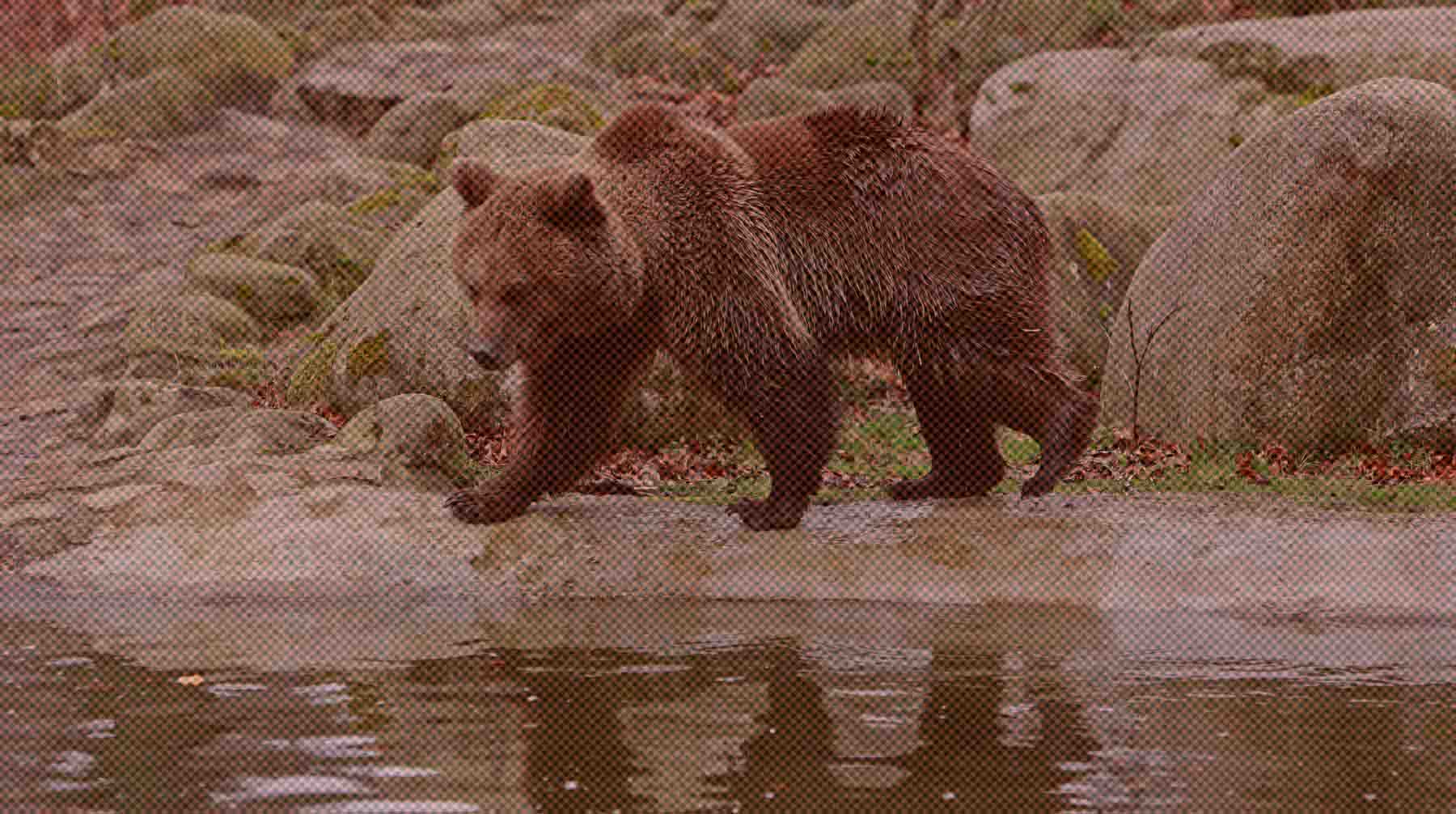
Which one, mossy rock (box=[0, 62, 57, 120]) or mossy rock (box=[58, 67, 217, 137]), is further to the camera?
mossy rock (box=[0, 62, 57, 120])

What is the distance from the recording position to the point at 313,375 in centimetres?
1325

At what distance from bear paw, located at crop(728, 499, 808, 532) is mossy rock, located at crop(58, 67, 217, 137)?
14.5 meters

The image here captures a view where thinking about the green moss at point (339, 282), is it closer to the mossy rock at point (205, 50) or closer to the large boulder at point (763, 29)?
the mossy rock at point (205, 50)

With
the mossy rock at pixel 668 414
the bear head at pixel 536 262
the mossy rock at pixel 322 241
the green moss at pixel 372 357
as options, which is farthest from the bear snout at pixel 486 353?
the mossy rock at pixel 322 241

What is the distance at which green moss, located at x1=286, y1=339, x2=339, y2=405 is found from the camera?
43.3ft

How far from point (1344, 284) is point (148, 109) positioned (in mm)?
14864

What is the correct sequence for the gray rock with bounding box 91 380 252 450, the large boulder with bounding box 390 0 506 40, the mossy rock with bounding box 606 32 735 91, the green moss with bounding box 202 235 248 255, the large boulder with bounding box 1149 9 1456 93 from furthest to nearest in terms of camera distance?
1. the large boulder with bounding box 390 0 506 40
2. the mossy rock with bounding box 606 32 735 91
3. the large boulder with bounding box 1149 9 1456 93
4. the green moss with bounding box 202 235 248 255
5. the gray rock with bounding box 91 380 252 450

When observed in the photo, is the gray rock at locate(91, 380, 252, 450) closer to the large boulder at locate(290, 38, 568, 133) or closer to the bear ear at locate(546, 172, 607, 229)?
the bear ear at locate(546, 172, 607, 229)

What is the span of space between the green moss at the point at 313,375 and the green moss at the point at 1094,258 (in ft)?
17.2

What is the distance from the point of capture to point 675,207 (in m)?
9.40

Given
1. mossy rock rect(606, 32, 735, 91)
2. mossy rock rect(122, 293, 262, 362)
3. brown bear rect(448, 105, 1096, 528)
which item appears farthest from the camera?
mossy rock rect(606, 32, 735, 91)

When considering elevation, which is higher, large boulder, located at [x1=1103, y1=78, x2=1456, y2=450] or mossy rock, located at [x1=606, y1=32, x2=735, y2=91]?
large boulder, located at [x1=1103, y1=78, x2=1456, y2=450]

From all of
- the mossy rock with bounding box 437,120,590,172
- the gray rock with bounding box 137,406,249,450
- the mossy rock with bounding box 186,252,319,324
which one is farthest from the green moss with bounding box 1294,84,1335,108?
the gray rock with bounding box 137,406,249,450

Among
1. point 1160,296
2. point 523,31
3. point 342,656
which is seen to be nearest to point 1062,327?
point 1160,296
